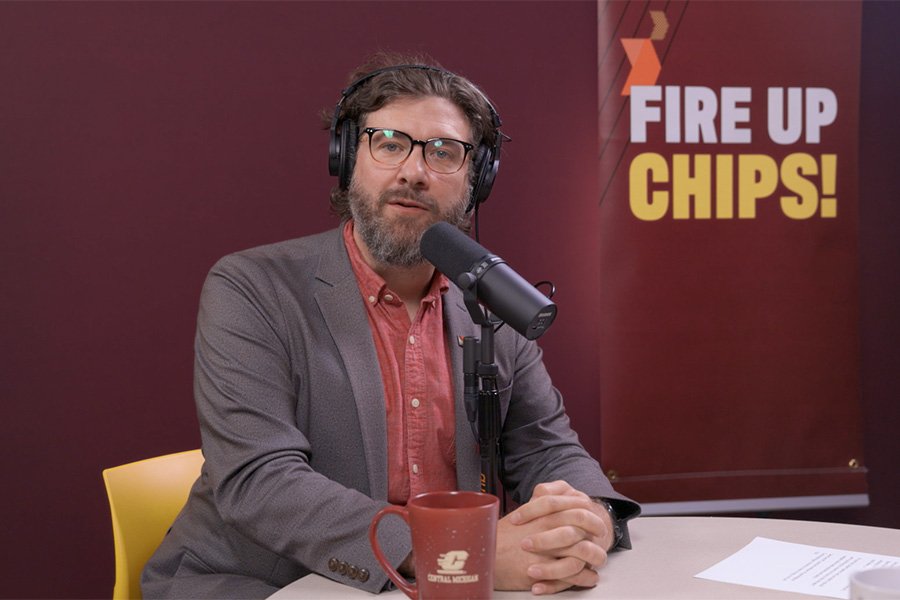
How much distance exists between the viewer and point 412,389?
179 centimetres

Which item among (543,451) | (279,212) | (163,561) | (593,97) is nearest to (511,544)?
(543,451)

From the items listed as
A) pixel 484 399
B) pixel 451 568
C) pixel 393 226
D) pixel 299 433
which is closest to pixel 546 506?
pixel 484 399

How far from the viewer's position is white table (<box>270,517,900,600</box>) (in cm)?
121

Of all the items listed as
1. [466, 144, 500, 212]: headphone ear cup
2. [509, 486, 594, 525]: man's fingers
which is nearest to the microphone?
[509, 486, 594, 525]: man's fingers

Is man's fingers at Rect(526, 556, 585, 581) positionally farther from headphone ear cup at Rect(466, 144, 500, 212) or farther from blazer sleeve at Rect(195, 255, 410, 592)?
headphone ear cup at Rect(466, 144, 500, 212)

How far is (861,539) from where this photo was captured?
4.75 feet

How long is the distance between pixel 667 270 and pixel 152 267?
159cm

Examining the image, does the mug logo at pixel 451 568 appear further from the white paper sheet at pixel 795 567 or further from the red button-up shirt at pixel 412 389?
the red button-up shirt at pixel 412 389

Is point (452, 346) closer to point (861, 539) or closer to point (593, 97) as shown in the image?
point (861, 539)

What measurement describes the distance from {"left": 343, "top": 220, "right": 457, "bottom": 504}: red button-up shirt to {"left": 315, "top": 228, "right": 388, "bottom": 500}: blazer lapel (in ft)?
0.20

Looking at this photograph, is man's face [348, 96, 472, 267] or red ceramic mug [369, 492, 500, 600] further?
man's face [348, 96, 472, 267]

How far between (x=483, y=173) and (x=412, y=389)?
521 mm

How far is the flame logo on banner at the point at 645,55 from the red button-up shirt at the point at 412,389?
125 centimetres

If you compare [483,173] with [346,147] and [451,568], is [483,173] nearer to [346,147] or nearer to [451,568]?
[346,147]
